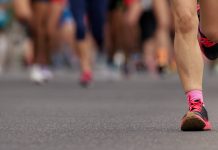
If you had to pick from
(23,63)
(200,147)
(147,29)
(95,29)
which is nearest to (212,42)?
(200,147)

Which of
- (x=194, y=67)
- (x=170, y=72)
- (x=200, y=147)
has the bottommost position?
(x=200, y=147)

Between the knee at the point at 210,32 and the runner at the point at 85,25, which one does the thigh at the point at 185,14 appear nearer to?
the knee at the point at 210,32

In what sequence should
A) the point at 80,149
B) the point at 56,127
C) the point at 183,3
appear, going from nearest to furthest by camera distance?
the point at 80,149 < the point at 183,3 < the point at 56,127

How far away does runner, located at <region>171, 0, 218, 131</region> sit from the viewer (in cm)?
736

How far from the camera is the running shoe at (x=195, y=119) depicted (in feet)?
23.9

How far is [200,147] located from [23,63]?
929 inches

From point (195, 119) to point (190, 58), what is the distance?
466mm

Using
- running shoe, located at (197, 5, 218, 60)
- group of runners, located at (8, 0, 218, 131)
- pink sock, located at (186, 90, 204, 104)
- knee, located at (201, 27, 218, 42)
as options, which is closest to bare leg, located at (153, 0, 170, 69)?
group of runners, located at (8, 0, 218, 131)

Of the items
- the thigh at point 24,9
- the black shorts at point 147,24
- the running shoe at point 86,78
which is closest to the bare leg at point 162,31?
the black shorts at point 147,24

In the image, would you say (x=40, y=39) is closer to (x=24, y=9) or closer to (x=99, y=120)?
(x=24, y=9)

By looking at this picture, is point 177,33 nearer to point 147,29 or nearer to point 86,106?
point 86,106

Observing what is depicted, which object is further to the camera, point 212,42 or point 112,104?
point 112,104

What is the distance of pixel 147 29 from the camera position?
68.7ft

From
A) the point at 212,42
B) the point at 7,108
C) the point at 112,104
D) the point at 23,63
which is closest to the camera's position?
the point at 212,42
